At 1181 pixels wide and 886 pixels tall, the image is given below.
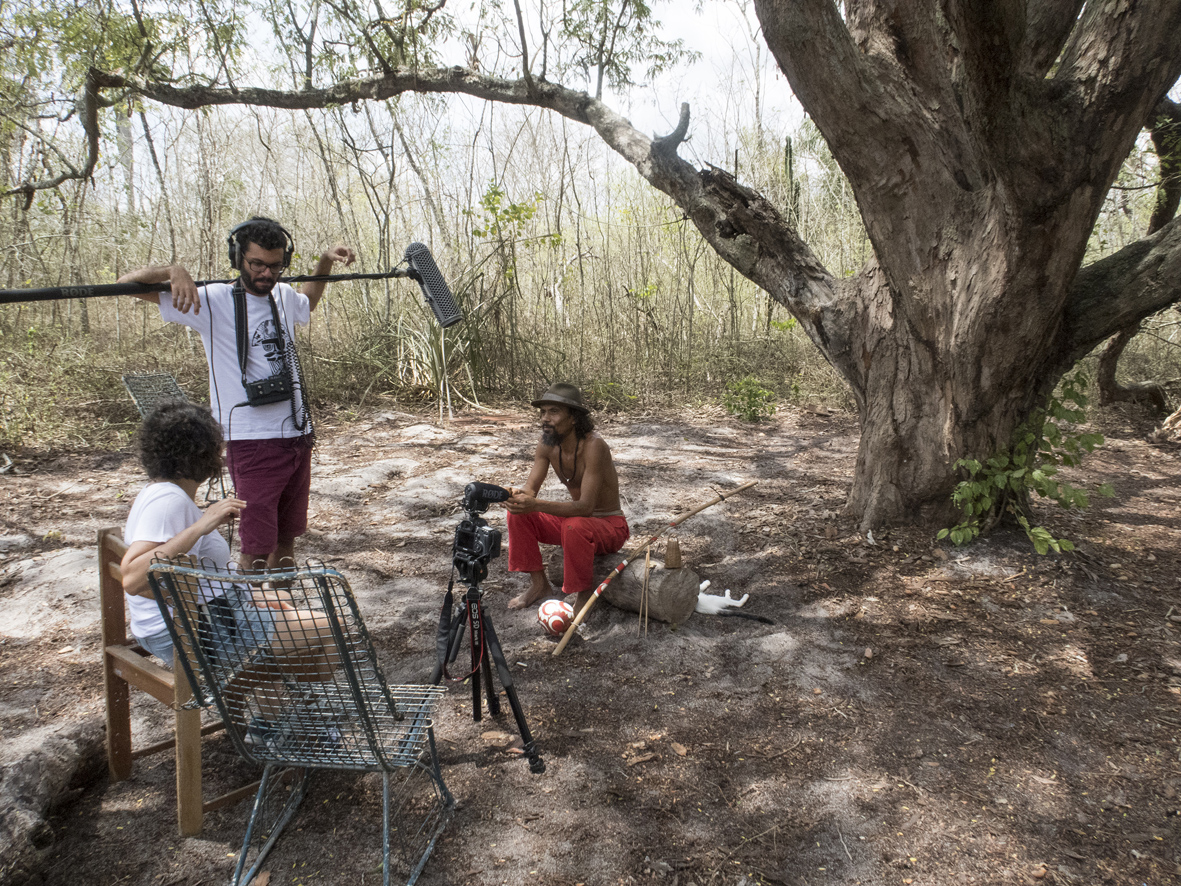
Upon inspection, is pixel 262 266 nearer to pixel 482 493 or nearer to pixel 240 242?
pixel 240 242

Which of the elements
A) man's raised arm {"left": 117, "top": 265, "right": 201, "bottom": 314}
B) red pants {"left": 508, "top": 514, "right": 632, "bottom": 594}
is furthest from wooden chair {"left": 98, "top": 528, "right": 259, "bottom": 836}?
red pants {"left": 508, "top": 514, "right": 632, "bottom": 594}

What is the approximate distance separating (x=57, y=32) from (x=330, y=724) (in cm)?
694

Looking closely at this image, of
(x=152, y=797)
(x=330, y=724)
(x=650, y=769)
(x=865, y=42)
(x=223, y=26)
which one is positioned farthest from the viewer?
(x=223, y=26)

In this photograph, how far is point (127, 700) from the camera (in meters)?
2.23

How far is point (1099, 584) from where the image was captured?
3.37 meters

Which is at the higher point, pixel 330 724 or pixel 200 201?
pixel 200 201

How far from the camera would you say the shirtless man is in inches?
128

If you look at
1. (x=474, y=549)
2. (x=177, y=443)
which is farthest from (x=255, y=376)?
(x=474, y=549)

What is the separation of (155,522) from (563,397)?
1.71 metres

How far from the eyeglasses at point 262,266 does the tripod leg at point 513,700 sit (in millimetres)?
1563

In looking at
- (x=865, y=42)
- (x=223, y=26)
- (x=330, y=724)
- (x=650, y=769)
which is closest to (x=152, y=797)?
(x=330, y=724)

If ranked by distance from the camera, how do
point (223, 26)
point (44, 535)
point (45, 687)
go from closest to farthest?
point (45, 687)
point (44, 535)
point (223, 26)

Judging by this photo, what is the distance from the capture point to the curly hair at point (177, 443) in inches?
81.5

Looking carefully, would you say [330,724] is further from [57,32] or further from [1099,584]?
[57,32]
